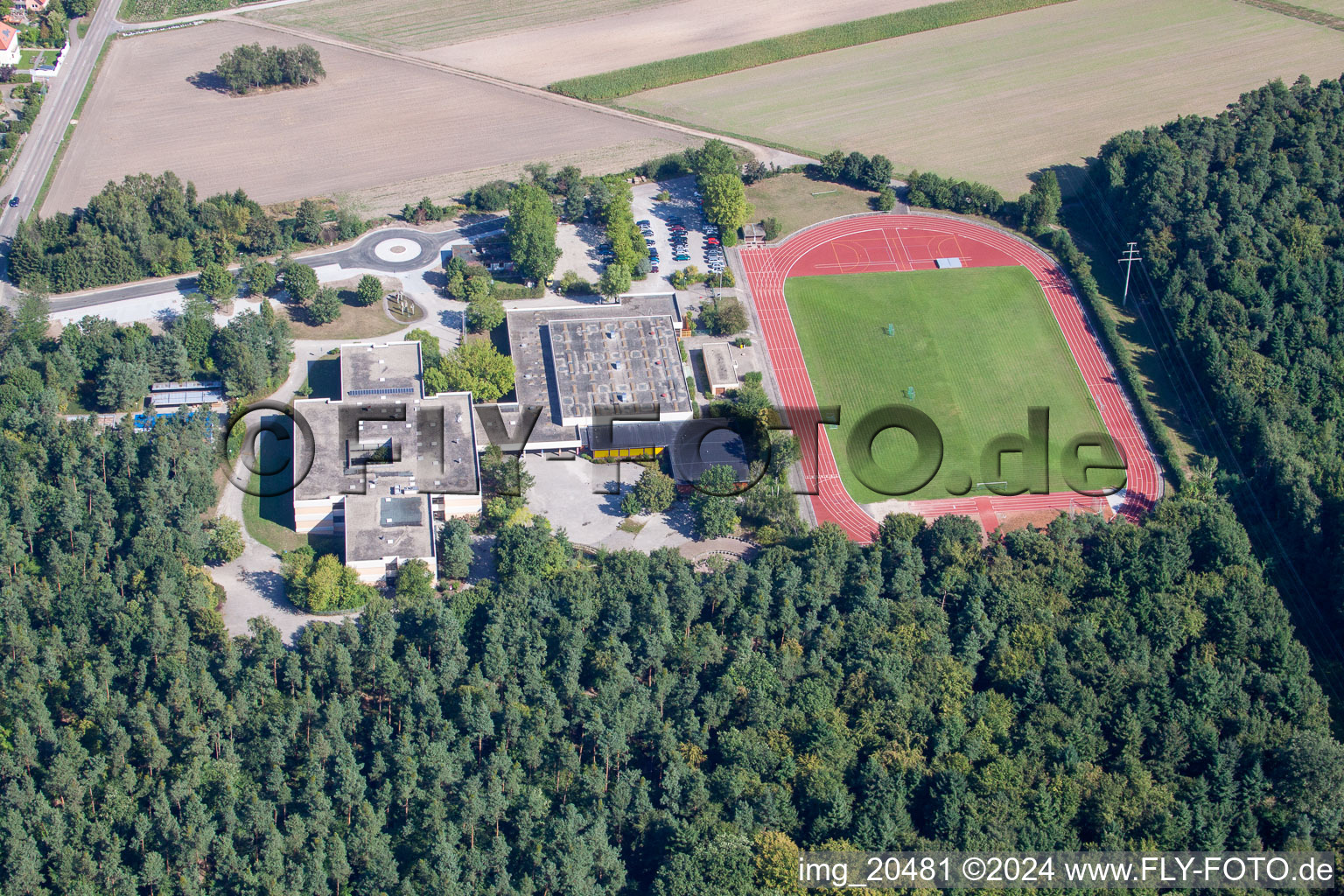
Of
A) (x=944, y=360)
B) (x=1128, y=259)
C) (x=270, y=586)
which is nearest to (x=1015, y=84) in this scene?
(x=1128, y=259)

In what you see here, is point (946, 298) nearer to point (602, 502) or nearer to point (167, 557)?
point (602, 502)

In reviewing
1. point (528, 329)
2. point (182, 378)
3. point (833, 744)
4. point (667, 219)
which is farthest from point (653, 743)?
point (667, 219)

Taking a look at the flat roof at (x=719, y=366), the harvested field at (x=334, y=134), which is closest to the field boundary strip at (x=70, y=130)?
the harvested field at (x=334, y=134)

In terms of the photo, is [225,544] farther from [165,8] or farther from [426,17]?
[165,8]

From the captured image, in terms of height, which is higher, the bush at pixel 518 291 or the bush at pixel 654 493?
the bush at pixel 518 291

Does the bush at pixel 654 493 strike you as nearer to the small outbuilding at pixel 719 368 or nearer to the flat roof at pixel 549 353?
the flat roof at pixel 549 353

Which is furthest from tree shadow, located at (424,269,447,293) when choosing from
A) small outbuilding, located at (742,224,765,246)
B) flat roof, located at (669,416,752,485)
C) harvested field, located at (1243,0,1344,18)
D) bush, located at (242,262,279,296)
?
harvested field, located at (1243,0,1344,18)

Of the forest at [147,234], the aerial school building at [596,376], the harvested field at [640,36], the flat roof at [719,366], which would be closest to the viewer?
the aerial school building at [596,376]
